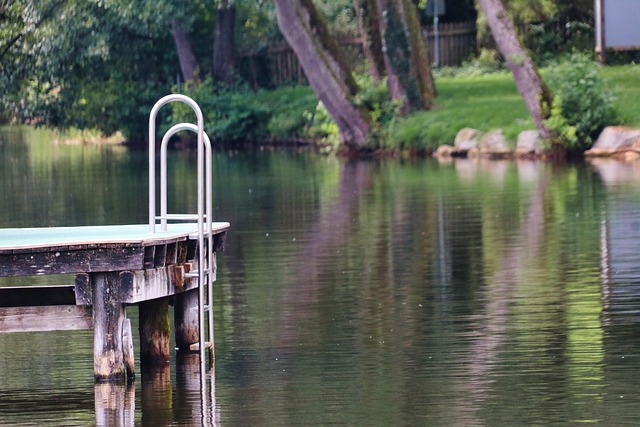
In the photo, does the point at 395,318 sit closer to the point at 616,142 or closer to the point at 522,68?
the point at 616,142

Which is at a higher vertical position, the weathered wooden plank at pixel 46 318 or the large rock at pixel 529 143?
the large rock at pixel 529 143

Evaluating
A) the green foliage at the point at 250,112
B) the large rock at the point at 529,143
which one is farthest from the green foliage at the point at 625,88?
the green foliage at the point at 250,112

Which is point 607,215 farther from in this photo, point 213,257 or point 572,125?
point 572,125

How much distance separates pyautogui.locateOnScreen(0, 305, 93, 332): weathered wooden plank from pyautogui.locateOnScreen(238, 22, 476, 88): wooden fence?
40.5 m

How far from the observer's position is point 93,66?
170ft

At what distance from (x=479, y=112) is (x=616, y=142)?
18.1 ft

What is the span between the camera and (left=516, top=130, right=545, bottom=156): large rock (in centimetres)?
3469

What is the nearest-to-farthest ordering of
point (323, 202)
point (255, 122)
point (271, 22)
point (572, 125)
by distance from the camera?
point (323, 202), point (572, 125), point (255, 122), point (271, 22)

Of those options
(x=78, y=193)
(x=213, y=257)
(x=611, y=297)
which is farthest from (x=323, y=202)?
(x=213, y=257)

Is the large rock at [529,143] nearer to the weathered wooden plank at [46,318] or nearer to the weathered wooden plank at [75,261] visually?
the weathered wooden plank at [46,318]

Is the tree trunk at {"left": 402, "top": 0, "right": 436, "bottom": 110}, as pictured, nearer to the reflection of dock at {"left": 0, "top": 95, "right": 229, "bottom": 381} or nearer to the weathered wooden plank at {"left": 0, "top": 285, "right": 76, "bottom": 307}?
the weathered wooden plank at {"left": 0, "top": 285, "right": 76, "bottom": 307}

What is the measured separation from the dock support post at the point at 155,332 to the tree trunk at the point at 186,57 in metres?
40.9

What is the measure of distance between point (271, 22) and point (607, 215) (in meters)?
33.4

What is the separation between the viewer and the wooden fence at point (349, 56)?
5109cm
